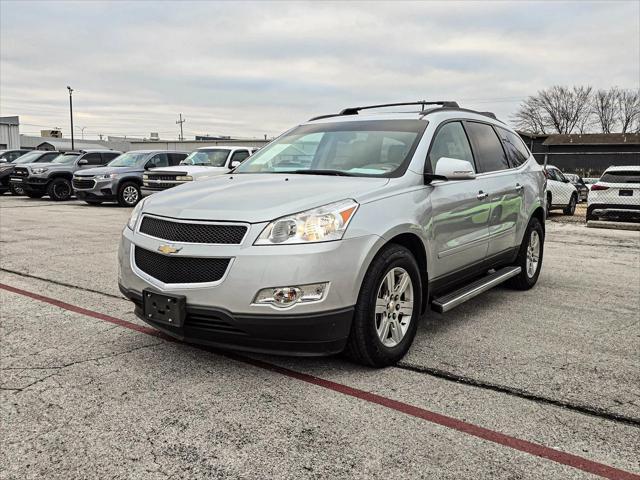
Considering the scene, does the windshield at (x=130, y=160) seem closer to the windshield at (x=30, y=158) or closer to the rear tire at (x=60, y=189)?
the rear tire at (x=60, y=189)

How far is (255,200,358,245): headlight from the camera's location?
3160 millimetres

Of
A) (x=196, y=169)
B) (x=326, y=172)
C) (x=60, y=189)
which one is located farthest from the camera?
(x=60, y=189)

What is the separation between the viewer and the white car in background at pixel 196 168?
48.1 ft

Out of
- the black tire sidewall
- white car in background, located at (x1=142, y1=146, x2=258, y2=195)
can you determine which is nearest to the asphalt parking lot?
the black tire sidewall

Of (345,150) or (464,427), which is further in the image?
(345,150)

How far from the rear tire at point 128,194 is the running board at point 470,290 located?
46.0 ft

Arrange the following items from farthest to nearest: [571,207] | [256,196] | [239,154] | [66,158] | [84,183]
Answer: [66,158], [571,207], [84,183], [239,154], [256,196]

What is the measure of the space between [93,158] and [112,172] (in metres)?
3.53

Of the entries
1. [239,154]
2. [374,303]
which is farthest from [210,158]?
[374,303]

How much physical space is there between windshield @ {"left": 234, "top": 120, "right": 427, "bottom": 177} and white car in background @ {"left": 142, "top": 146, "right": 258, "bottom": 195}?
9872 mm

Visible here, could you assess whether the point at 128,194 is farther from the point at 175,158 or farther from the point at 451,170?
the point at 451,170

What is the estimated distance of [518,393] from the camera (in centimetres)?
325

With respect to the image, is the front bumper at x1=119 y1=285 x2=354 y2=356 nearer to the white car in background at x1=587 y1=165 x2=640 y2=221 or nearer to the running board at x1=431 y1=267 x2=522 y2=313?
the running board at x1=431 y1=267 x2=522 y2=313

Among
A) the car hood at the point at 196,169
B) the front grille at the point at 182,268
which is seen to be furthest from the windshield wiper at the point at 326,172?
the car hood at the point at 196,169
